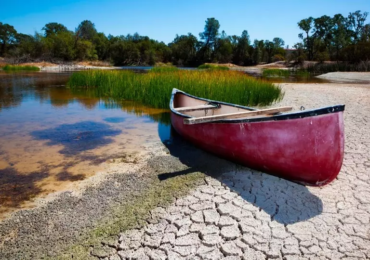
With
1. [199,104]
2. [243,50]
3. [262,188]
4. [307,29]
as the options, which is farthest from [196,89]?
[243,50]

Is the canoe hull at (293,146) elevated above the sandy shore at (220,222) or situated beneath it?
elevated above

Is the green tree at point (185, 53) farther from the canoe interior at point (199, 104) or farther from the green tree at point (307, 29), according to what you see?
the canoe interior at point (199, 104)

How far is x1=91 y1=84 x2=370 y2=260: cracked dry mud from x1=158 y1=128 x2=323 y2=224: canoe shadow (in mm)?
11

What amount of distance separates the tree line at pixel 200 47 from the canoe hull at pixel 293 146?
38237mm

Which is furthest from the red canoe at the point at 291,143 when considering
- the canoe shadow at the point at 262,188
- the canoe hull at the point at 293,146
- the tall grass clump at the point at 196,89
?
the tall grass clump at the point at 196,89

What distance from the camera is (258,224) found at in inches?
102

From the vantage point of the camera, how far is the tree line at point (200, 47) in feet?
144

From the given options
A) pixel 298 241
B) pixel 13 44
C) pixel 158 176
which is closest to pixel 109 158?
pixel 158 176

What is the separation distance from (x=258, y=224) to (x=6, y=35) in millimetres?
72625

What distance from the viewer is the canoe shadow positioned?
2.79m

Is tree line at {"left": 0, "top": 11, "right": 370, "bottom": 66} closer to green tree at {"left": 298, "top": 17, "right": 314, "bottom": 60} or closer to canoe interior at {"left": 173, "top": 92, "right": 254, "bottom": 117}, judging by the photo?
green tree at {"left": 298, "top": 17, "right": 314, "bottom": 60}

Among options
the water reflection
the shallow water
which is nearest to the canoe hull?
the shallow water

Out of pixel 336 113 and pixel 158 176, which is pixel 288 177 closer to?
pixel 336 113

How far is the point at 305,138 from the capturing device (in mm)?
2889
